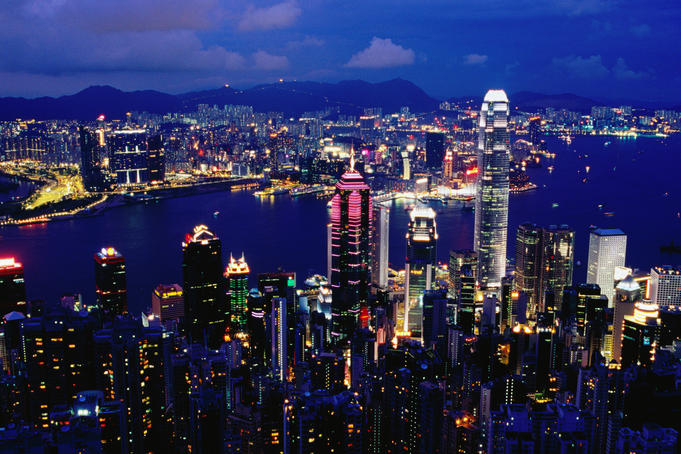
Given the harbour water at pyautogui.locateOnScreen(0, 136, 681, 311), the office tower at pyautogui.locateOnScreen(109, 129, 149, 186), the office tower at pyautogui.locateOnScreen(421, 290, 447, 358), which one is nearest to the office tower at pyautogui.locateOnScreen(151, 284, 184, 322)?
the harbour water at pyautogui.locateOnScreen(0, 136, 681, 311)

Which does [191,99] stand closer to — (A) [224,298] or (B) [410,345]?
(A) [224,298]

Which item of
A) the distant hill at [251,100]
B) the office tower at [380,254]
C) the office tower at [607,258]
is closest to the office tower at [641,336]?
the office tower at [607,258]

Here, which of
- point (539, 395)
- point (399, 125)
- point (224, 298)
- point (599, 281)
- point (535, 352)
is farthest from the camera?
point (399, 125)

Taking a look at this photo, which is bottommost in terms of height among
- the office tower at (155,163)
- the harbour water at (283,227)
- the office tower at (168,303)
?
the office tower at (168,303)

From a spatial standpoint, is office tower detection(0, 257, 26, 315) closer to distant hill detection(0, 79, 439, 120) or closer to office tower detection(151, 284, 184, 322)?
office tower detection(151, 284, 184, 322)

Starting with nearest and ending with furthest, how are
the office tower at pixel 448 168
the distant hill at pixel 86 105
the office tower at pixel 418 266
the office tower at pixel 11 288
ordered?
the office tower at pixel 11 288, the office tower at pixel 418 266, the office tower at pixel 448 168, the distant hill at pixel 86 105

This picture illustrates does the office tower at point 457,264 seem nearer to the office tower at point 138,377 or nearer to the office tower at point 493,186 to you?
the office tower at point 493,186

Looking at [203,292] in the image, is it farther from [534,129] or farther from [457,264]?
[534,129]

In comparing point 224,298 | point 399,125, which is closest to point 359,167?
point 399,125
